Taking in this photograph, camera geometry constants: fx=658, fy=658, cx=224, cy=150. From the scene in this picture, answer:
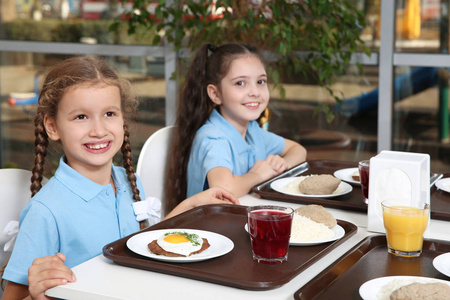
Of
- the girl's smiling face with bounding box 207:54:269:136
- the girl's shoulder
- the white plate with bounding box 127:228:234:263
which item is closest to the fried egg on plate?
the white plate with bounding box 127:228:234:263

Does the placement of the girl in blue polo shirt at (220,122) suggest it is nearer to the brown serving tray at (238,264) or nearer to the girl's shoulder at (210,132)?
the girl's shoulder at (210,132)

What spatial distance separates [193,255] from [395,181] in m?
0.52

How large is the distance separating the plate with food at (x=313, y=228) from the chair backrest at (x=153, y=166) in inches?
30.8

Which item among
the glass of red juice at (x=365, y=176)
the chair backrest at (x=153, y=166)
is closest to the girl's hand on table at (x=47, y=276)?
the glass of red juice at (x=365, y=176)

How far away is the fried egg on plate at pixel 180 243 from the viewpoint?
1.27 meters

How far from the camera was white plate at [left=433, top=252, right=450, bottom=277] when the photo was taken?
1216 millimetres

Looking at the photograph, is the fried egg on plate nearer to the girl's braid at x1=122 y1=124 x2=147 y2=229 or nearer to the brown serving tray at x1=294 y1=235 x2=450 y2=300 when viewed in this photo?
the brown serving tray at x1=294 y1=235 x2=450 y2=300

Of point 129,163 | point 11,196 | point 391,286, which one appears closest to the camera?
point 391,286

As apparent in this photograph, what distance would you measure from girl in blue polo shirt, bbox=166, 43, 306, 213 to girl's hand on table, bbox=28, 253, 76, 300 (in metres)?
0.92

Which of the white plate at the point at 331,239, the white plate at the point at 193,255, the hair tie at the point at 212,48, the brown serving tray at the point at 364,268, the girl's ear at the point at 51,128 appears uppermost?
the hair tie at the point at 212,48

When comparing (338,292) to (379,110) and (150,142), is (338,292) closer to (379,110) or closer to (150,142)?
(150,142)

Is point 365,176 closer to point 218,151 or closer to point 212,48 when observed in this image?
point 218,151

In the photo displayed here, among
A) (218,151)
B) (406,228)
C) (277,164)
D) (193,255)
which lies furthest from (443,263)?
(218,151)

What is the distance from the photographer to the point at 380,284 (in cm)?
115
